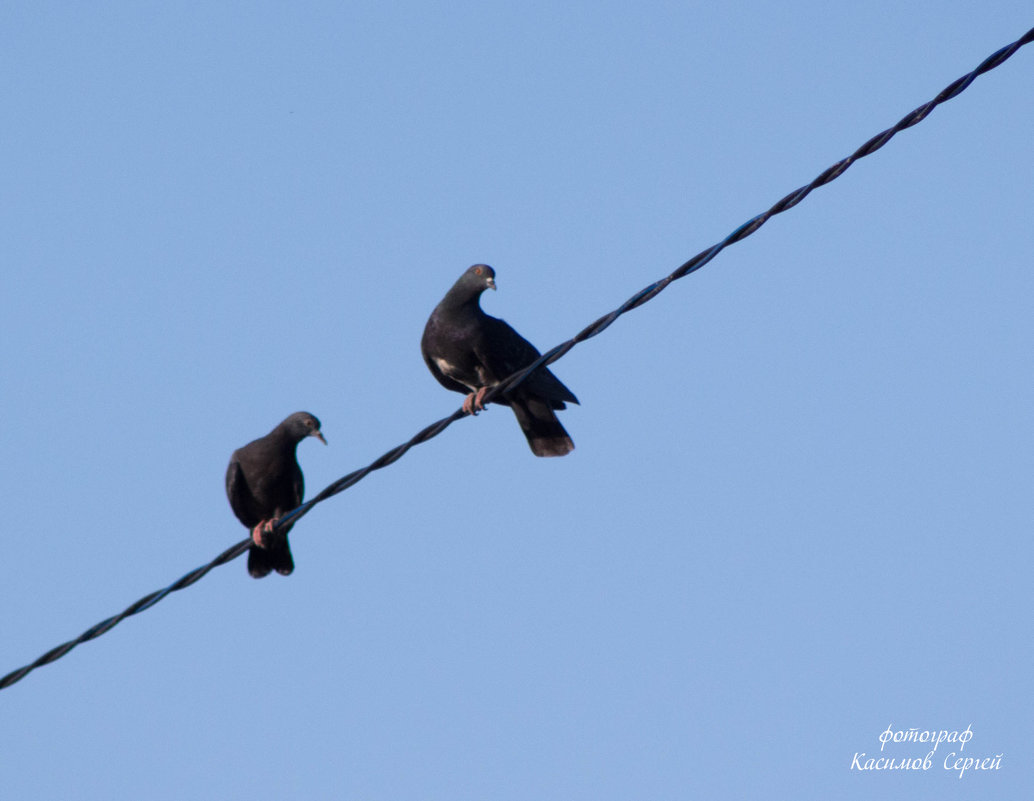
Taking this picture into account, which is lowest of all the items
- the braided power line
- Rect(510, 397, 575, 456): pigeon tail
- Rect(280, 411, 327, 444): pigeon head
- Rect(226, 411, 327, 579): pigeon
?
the braided power line

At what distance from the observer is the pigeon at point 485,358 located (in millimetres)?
6895

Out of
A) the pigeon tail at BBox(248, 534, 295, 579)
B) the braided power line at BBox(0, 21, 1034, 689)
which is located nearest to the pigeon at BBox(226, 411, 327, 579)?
the pigeon tail at BBox(248, 534, 295, 579)

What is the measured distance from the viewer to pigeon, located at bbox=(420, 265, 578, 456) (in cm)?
689

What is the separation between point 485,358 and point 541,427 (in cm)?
53

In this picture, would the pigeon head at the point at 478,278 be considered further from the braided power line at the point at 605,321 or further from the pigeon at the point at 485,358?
the braided power line at the point at 605,321

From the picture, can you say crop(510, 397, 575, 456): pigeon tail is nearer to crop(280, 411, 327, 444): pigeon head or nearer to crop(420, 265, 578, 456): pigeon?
crop(420, 265, 578, 456): pigeon

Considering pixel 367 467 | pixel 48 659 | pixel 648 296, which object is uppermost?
pixel 648 296

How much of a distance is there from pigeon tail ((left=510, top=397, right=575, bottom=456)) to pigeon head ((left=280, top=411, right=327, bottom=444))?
1.52 metres

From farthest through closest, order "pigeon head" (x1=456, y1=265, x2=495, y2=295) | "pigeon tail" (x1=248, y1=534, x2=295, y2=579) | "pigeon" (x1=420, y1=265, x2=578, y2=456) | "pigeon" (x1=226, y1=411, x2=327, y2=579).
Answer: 1. "pigeon" (x1=226, y1=411, x2=327, y2=579)
2. "pigeon tail" (x1=248, y1=534, x2=295, y2=579)
3. "pigeon head" (x1=456, y1=265, x2=495, y2=295)
4. "pigeon" (x1=420, y1=265, x2=578, y2=456)

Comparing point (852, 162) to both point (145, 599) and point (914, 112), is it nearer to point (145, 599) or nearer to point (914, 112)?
point (914, 112)

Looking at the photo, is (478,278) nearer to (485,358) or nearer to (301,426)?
(485,358)

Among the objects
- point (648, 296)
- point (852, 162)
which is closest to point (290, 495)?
point (648, 296)

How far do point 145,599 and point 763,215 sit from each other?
2248 millimetres

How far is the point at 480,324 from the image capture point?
731cm
